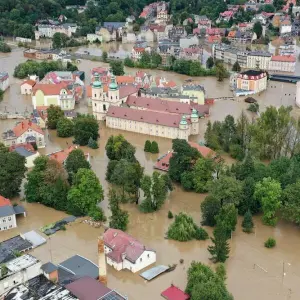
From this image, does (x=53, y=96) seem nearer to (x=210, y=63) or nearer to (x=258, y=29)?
(x=210, y=63)

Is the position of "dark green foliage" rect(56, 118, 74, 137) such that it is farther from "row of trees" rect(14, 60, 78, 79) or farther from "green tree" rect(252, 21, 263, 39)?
"green tree" rect(252, 21, 263, 39)

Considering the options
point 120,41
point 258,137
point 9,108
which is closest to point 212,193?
point 258,137

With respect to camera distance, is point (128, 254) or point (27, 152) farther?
point (27, 152)

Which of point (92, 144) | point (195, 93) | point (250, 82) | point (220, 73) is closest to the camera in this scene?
point (92, 144)

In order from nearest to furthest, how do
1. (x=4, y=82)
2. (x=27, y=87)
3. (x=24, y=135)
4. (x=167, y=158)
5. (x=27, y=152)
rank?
1. (x=27, y=152)
2. (x=167, y=158)
3. (x=24, y=135)
4. (x=27, y=87)
5. (x=4, y=82)

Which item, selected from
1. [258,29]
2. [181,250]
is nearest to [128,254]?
[181,250]

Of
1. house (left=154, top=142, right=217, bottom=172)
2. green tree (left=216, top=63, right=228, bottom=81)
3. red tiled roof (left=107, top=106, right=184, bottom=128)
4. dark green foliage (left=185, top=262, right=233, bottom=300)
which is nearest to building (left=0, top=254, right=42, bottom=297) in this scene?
dark green foliage (left=185, top=262, right=233, bottom=300)

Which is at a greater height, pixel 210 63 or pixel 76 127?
pixel 76 127
